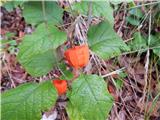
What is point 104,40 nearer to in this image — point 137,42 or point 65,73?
point 65,73

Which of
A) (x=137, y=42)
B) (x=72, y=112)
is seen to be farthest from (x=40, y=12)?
(x=137, y=42)

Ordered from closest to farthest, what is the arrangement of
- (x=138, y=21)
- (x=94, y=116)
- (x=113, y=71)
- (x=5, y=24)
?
(x=94, y=116), (x=113, y=71), (x=138, y=21), (x=5, y=24)

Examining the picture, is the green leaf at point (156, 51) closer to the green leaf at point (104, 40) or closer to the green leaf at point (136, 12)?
the green leaf at point (136, 12)

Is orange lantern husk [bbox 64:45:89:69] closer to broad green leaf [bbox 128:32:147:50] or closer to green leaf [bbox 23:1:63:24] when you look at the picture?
green leaf [bbox 23:1:63:24]

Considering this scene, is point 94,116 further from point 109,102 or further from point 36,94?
point 36,94

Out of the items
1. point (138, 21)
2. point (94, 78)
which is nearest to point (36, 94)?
point (94, 78)

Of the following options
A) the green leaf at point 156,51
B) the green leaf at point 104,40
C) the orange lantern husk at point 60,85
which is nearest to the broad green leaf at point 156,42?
the green leaf at point 156,51

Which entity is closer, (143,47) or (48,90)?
(48,90)
